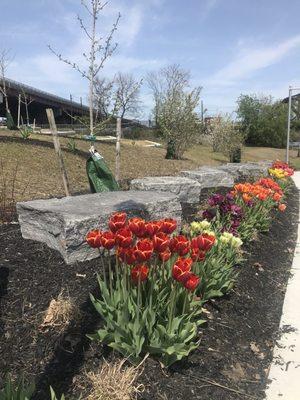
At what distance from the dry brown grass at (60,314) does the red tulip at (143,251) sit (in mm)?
783

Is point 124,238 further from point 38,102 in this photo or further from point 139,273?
point 38,102

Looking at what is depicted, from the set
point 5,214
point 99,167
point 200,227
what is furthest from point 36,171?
point 200,227

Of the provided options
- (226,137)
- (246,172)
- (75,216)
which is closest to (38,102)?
(226,137)

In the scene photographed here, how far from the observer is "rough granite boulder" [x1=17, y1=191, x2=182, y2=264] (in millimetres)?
3787

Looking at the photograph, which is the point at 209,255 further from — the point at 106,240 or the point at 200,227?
the point at 106,240

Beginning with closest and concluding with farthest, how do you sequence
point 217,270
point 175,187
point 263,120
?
point 217,270 < point 175,187 < point 263,120

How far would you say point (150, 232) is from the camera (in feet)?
8.91

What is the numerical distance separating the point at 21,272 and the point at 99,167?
2951mm

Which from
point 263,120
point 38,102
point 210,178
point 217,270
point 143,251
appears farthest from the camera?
point 38,102

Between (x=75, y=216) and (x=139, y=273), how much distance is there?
137 centimetres

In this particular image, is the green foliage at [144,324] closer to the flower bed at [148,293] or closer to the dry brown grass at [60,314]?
the flower bed at [148,293]

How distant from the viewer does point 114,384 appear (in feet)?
7.84

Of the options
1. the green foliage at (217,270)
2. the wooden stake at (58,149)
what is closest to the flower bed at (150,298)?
the green foliage at (217,270)

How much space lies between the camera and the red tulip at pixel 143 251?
2.51 metres
